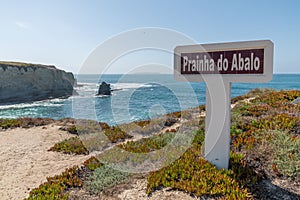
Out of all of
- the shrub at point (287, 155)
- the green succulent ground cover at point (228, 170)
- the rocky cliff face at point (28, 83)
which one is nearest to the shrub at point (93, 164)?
the green succulent ground cover at point (228, 170)

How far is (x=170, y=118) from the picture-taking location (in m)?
11.7

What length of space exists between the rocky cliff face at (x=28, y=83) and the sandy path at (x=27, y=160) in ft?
128

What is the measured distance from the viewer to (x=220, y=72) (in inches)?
203

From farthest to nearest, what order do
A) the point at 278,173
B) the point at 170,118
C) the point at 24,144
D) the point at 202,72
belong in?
the point at 170,118, the point at 24,144, the point at 202,72, the point at 278,173

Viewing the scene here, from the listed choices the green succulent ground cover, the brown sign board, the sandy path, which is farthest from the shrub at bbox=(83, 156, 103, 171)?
the brown sign board

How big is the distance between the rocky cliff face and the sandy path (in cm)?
3901

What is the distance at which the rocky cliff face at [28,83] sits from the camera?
44375mm

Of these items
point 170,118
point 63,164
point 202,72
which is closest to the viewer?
point 202,72

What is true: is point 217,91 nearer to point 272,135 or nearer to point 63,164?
point 272,135

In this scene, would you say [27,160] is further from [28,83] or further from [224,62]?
[28,83]

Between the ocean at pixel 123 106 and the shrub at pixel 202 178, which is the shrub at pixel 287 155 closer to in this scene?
the shrub at pixel 202 178

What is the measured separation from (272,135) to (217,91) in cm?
265

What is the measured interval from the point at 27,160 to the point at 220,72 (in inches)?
270

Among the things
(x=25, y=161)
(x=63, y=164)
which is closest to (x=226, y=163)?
(x=63, y=164)
